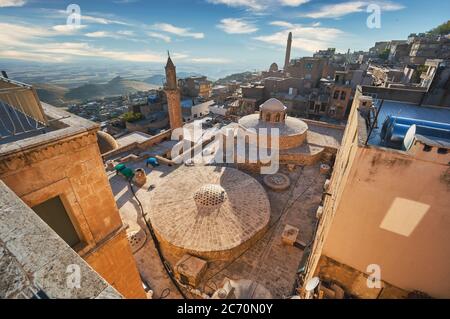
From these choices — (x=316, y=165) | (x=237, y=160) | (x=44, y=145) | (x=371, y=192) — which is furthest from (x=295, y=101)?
(x=44, y=145)

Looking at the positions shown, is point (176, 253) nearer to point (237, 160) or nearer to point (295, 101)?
point (237, 160)

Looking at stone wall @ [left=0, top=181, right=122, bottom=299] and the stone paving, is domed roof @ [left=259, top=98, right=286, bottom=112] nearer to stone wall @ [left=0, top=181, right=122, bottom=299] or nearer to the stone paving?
the stone paving

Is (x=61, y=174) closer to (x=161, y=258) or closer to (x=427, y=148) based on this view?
(x=427, y=148)

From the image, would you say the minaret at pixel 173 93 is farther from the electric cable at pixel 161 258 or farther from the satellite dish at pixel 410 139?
the satellite dish at pixel 410 139

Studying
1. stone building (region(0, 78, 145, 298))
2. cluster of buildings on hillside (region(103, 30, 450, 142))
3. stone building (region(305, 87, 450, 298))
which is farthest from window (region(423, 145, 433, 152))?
cluster of buildings on hillside (region(103, 30, 450, 142))

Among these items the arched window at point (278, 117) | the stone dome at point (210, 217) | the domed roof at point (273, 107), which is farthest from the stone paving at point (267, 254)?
the domed roof at point (273, 107)

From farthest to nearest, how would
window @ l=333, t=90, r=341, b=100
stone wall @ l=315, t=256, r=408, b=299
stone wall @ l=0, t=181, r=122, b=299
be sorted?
1. window @ l=333, t=90, r=341, b=100
2. stone wall @ l=315, t=256, r=408, b=299
3. stone wall @ l=0, t=181, r=122, b=299

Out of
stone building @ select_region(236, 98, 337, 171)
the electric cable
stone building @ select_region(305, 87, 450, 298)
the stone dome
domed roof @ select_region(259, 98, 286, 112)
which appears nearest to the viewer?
stone building @ select_region(305, 87, 450, 298)
